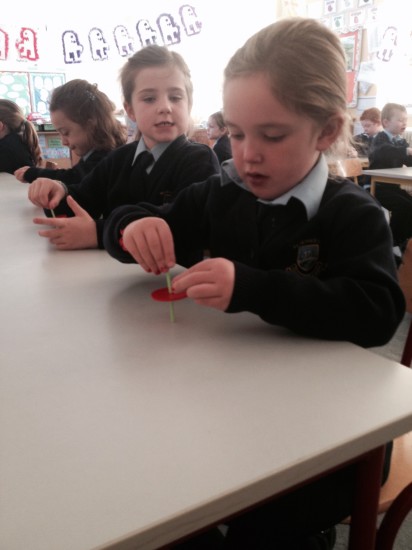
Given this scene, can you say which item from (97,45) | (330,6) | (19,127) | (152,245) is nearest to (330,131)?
(152,245)

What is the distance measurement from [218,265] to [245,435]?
24cm

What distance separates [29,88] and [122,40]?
1.26m

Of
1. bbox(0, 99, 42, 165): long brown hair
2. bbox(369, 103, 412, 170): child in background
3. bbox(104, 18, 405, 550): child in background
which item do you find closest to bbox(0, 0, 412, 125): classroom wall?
bbox(369, 103, 412, 170): child in background

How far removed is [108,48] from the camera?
→ 6.00m

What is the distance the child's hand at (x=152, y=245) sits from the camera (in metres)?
0.69

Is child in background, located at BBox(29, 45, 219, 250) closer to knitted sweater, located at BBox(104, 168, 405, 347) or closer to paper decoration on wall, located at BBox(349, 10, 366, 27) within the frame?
knitted sweater, located at BBox(104, 168, 405, 347)

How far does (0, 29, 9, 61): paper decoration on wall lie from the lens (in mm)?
5574

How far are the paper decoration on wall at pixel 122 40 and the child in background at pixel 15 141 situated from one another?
339 centimetres

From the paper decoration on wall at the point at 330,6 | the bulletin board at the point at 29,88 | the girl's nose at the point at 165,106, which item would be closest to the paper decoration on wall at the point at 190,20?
the paper decoration on wall at the point at 330,6

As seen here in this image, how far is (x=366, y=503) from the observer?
0.52 m

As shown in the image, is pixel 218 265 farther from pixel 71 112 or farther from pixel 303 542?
pixel 71 112

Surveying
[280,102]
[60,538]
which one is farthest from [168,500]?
[280,102]

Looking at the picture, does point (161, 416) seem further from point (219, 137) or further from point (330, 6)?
point (330, 6)

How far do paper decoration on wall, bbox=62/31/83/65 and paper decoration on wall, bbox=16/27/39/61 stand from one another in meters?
0.33
